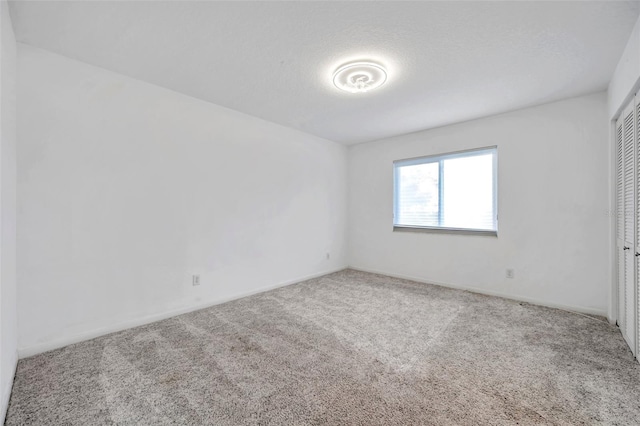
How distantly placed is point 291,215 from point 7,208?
291 cm

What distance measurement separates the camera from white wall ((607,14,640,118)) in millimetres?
1863

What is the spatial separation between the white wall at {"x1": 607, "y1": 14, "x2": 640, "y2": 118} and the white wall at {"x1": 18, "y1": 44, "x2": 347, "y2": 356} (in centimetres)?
350

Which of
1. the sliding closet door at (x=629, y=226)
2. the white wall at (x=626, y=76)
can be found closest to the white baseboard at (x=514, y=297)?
the sliding closet door at (x=629, y=226)

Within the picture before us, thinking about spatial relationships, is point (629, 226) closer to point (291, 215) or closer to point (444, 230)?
point (444, 230)

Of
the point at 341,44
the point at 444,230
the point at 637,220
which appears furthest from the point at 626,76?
the point at 444,230

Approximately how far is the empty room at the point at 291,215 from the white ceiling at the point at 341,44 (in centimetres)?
2

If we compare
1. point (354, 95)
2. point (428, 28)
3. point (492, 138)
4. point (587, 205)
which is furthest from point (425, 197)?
point (428, 28)

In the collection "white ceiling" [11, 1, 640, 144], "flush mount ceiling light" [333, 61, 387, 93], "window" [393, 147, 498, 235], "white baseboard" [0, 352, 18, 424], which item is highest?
"white ceiling" [11, 1, 640, 144]

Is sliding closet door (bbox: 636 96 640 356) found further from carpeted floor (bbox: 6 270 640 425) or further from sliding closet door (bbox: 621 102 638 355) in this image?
carpeted floor (bbox: 6 270 640 425)

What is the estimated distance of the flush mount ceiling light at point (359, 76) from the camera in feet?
7.61

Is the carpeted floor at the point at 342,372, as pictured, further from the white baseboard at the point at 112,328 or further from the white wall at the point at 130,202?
the white wall at the point at 130,202

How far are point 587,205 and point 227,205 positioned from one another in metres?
4.10

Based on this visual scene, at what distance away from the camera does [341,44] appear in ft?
6.73

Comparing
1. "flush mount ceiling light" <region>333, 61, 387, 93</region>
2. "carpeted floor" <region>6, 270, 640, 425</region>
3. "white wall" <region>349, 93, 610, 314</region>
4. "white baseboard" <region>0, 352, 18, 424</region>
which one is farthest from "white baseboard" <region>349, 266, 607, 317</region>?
"white baseboard" <region>0, 352, 18, 424</region>
